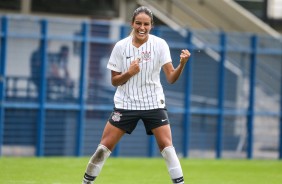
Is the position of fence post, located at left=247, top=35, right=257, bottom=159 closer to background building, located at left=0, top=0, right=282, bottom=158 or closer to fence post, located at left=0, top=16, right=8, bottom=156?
background building, located at left=0, top=0, right=282, bottom=158

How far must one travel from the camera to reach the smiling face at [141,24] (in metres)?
11.4

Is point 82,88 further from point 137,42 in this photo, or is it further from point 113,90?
point 137,42

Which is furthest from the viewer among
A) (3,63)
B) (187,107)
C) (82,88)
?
(187,107)

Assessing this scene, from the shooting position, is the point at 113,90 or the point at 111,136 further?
the point at 113,90

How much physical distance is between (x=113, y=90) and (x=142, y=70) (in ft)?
32.1

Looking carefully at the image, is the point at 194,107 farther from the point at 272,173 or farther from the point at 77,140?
the point at 272,173

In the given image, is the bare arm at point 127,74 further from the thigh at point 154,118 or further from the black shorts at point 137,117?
the thigh at point 154,118

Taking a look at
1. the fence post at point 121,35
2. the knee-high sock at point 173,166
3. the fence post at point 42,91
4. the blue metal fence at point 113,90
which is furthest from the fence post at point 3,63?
the knee-high sock at point 173,166

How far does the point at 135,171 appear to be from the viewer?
56.4 feet

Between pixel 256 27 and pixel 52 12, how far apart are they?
564cm

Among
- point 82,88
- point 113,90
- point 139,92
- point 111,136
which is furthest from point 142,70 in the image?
point 113,90

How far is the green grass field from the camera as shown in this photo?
15008 millimetres

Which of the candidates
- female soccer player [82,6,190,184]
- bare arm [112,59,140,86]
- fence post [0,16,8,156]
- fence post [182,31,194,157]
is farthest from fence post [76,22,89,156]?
bare arm [112,59,140,86]

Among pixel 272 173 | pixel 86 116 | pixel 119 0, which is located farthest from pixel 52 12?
pixel 272 173
